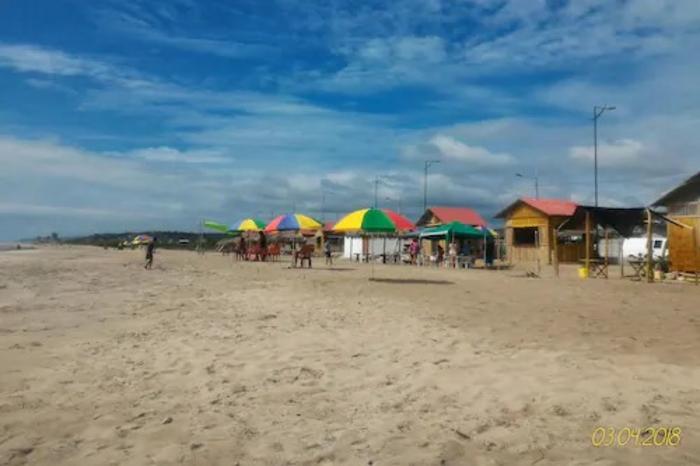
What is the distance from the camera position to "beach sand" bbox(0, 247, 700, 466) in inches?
168

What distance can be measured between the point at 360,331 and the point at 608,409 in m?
4.35

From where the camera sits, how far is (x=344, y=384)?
19.5 ft

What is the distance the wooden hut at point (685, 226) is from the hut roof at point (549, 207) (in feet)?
38.0

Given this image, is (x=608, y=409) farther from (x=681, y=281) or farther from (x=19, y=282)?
(x=19, y=282)

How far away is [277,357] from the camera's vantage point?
7.13 metres

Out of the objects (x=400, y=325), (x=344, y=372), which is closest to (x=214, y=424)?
(x=344, y=372)

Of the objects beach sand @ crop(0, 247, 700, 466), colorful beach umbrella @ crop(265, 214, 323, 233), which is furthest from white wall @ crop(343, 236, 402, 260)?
beach sand @ crop(0, 247, 700, 466)

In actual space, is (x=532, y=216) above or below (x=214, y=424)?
above

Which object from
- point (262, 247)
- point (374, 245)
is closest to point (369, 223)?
point (262, 247)

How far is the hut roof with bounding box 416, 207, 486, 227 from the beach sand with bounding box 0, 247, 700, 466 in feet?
111

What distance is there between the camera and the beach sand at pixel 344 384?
4.26 meters

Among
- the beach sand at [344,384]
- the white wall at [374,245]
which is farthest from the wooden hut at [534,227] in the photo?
the beach sand at [344,384]

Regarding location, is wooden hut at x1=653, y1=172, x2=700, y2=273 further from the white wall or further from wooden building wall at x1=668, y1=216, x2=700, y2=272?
the white wall

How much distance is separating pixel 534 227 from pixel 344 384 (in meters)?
32.1
